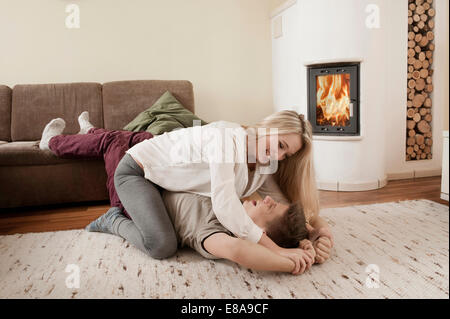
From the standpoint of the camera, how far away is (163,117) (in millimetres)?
2898

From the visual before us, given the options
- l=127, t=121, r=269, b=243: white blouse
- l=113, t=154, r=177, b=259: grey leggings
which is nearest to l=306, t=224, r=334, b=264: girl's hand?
l=127, t=121, r=269, b=243: white blouse

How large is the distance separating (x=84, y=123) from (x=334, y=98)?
6.50 ft

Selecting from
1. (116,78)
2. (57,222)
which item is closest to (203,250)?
(57,222)

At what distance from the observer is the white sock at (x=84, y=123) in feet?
9.26

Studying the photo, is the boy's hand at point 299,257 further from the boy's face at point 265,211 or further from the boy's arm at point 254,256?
the boy's face at point 265,211

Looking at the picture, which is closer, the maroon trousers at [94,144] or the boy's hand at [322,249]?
the boy's hand at [322,249]

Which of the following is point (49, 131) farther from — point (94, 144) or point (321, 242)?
point (321, 242)

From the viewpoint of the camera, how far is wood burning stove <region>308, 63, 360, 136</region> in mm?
2816

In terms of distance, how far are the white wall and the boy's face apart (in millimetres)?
2372

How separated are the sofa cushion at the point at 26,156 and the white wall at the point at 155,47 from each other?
1.16 meters

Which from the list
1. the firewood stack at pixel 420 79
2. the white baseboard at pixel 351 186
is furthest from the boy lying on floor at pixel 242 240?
the firewood stack at pixel 420 79

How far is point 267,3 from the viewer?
3846mm

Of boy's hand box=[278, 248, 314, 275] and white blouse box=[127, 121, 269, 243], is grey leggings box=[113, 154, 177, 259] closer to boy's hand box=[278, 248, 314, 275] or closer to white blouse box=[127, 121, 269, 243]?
white blouse box=[127, 121, 269, 243]

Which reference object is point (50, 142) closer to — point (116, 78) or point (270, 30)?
point (116, 78)
